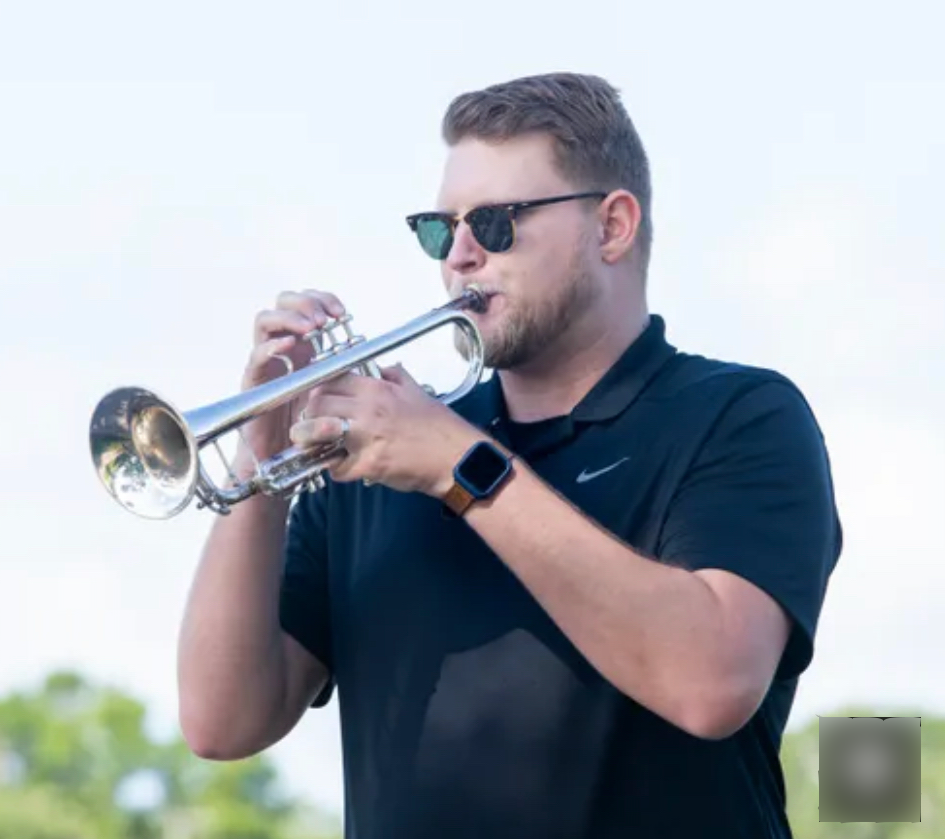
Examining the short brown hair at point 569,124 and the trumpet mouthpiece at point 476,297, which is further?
the short brown hair at point 569,124

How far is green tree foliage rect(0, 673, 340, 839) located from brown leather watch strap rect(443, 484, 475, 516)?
31.2m

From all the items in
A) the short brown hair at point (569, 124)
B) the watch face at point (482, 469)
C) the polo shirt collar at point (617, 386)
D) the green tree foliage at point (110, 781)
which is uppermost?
the short brown hair at point (569, 124)

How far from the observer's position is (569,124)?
485 cm

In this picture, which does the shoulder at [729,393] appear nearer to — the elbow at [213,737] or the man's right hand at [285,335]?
the man's right hand at [285,335]

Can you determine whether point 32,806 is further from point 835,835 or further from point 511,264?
point 511,264

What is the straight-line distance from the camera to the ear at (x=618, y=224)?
4863 millimetres

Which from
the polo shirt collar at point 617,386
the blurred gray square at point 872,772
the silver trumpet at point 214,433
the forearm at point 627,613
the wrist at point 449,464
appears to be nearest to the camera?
the forearm at point 627,613

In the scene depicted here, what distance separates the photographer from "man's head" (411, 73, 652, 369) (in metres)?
4.70

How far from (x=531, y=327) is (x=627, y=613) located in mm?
802

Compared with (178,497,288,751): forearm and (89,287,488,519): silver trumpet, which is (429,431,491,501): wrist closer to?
(89,287,488,519): silver trumpet

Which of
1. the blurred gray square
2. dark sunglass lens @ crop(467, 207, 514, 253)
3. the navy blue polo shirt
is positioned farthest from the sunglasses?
the blurred gray square

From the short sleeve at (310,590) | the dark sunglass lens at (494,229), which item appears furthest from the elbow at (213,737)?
the dark sunglass lens at (494,229)

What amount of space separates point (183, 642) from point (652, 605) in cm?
112

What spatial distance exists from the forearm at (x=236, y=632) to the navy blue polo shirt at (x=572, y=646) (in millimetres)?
135
